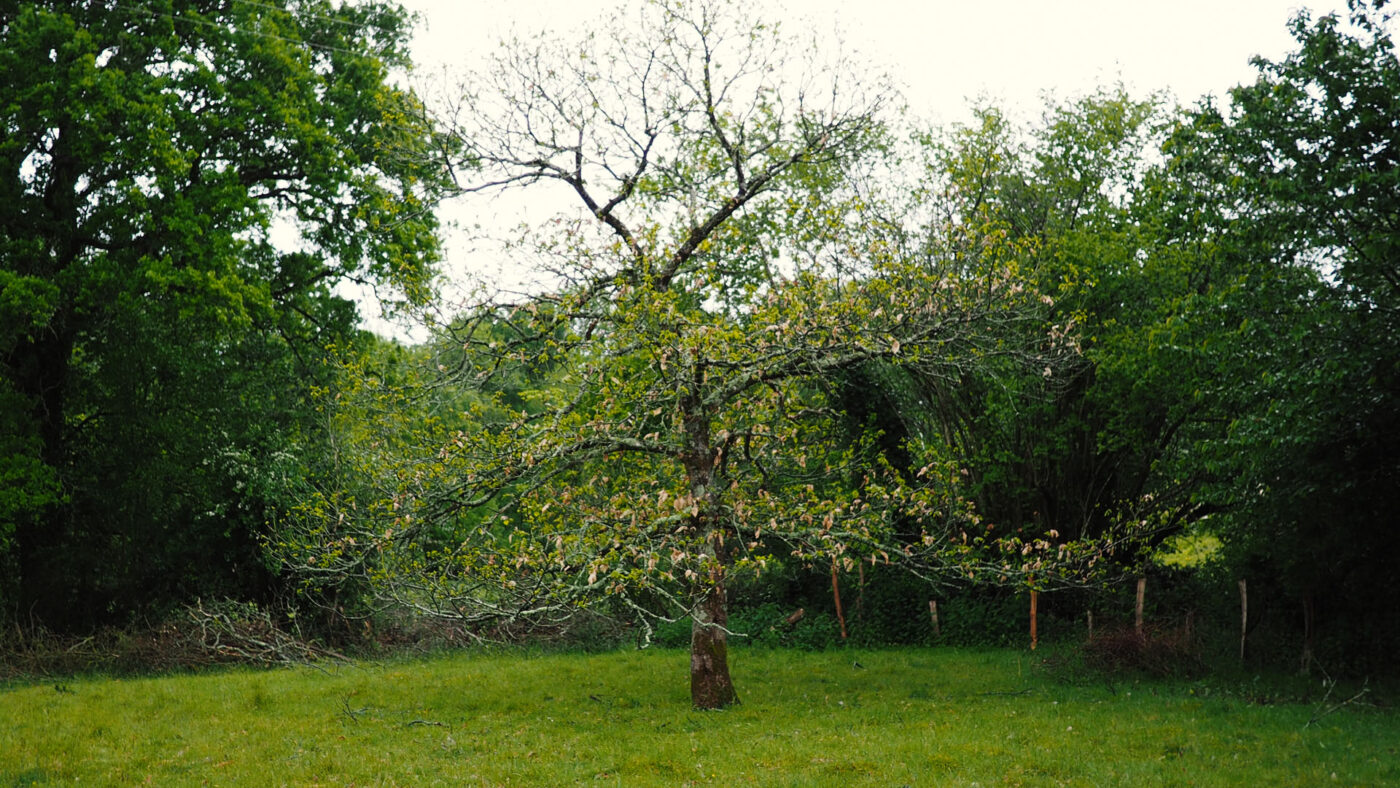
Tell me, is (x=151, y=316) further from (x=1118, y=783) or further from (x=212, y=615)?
(x=1118, y=783)

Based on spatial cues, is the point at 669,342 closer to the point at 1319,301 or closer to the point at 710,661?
the point at 710,661

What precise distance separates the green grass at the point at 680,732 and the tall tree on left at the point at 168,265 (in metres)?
4.82

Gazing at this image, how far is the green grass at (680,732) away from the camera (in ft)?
31.6

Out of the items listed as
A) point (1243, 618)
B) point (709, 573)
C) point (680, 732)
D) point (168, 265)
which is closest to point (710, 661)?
point (680, 732)

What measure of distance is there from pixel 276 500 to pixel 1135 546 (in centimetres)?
1835

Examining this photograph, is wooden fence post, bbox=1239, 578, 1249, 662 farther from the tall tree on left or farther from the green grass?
the tall tree on left

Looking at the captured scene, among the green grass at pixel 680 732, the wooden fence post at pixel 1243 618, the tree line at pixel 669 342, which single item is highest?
the tree line at pixel 669 342

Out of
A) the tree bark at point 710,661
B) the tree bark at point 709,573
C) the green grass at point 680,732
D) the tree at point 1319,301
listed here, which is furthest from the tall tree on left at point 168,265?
the tree at point 1319,301

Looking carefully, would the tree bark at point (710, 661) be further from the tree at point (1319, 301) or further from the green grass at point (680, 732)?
the tree at point (1319, 301)

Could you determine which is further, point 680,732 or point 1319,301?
point 1319,301

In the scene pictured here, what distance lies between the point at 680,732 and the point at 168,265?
12.7 meters

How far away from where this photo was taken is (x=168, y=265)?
58.7 ft

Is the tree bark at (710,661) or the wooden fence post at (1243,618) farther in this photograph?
the wooden fence post at (1243,618)

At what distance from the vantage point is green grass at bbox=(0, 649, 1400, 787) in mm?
9625
